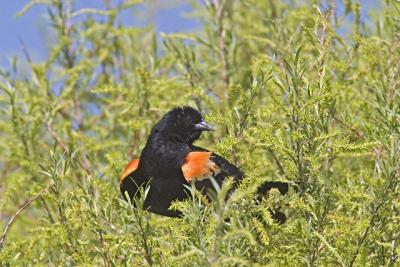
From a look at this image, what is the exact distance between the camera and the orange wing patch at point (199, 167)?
13.3 ft

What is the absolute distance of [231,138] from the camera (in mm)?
3318

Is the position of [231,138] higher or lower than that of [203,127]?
higher

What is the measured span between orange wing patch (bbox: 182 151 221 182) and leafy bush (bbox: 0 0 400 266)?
0.52ft

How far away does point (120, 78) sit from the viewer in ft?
22.8

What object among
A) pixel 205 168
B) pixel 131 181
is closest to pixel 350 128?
pixel 205 168

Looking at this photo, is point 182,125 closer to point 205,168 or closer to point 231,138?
point 205,168

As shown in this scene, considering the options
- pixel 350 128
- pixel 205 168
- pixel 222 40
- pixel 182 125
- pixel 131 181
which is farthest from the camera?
pixel 222 40

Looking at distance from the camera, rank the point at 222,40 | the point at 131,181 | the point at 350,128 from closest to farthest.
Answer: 1. the point at 350,128
2. the point at 131,181
3. the point at 222,40

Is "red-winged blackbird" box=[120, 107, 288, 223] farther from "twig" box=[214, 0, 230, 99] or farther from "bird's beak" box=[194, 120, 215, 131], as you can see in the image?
"twig" box=[214, 0, 230, 99]

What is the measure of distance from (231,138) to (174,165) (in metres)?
1.13

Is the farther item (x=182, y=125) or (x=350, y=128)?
(x=182, y=125)

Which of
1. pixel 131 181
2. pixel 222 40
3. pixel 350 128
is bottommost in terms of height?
Result: pixel 131 181

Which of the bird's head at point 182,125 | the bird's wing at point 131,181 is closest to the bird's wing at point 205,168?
the bird's wing at point 131,181

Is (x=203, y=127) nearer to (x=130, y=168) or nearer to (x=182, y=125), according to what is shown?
(x=182, y=125)
